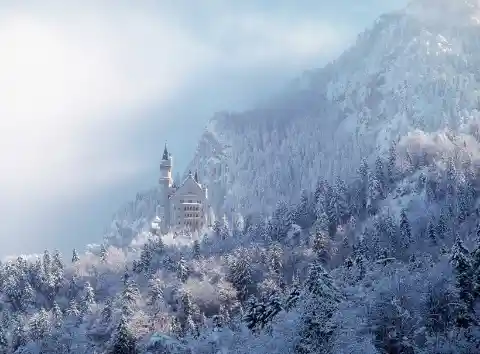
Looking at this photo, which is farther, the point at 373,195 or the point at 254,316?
the point at 373,195

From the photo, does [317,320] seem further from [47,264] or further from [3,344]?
[47,264]

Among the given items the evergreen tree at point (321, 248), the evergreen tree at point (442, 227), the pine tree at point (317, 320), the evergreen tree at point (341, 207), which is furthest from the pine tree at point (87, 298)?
the evergreen tree at point (442, 227)

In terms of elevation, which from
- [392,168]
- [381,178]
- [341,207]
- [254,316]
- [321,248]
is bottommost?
[254,316]

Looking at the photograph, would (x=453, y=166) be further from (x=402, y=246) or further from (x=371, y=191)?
(x=402, y=246)

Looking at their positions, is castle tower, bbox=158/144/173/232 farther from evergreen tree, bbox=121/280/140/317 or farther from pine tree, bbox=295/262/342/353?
pine tree, bbox=295/262/342/353

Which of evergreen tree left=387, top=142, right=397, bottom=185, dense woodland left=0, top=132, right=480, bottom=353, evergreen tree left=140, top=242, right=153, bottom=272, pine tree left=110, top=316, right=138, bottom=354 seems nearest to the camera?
dense woodland left=0, top=132, right=480, bottom=353

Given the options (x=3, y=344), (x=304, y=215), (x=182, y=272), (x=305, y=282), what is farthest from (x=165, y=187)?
(x=305, y=282)

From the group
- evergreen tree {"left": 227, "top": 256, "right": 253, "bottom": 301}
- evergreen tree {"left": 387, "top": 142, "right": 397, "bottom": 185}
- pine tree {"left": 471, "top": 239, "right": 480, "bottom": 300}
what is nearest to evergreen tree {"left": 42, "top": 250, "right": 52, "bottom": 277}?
evergreen tree {"left": 227, "top": 256, "right": 253, "bottom": 301}
